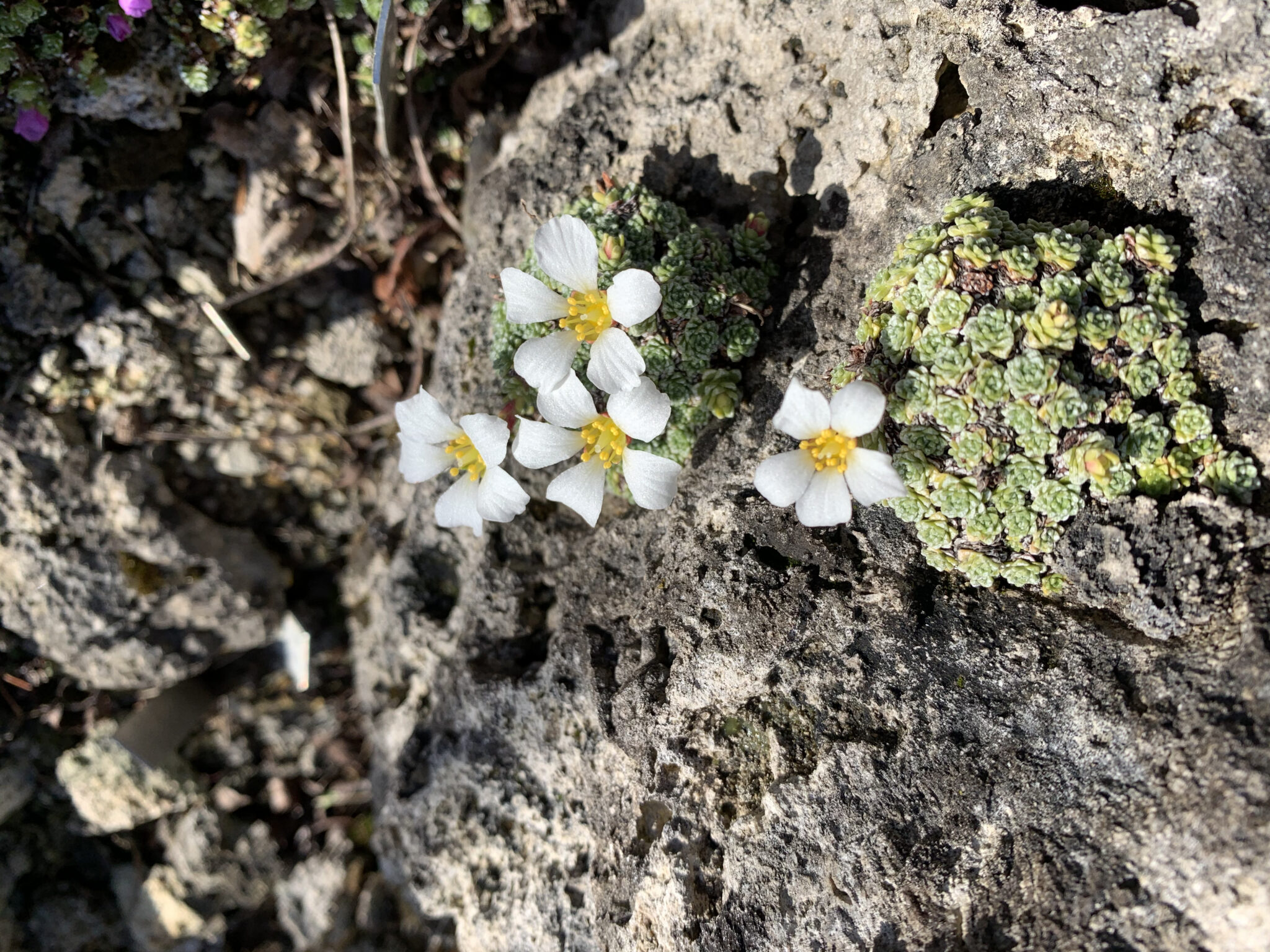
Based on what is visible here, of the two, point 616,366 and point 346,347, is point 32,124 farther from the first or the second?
point 616,366

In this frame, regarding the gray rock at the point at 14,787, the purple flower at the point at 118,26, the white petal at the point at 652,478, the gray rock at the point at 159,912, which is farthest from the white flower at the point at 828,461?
the gray rock at the point at 14,787

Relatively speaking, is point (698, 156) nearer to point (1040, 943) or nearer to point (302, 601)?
point (1040, 943)

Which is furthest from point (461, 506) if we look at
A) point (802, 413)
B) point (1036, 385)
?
point (1036, 385)

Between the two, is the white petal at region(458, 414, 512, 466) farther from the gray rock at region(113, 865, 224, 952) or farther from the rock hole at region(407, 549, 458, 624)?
the gray rock at region(113, 865, 224, 952)

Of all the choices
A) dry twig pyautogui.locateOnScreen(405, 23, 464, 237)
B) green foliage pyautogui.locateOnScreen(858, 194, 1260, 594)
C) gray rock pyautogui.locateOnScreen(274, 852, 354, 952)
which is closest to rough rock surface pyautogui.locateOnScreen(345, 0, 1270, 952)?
green foliage pyautogui.locateOnScreen(858, 194, 1260, 594)

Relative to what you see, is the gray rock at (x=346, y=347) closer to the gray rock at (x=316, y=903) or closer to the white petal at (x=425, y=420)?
the white petal at (x=425, y=420)

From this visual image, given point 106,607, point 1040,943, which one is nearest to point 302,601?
point 106,607
